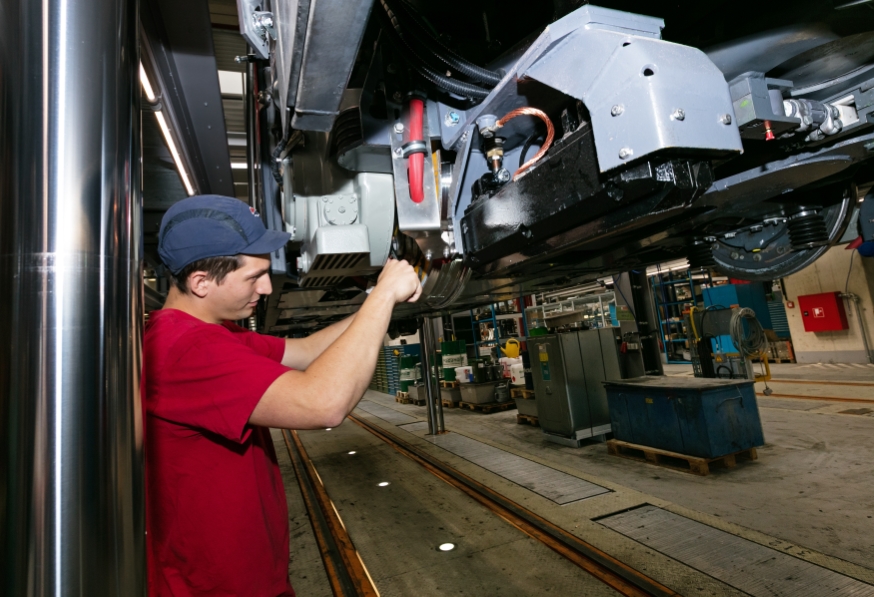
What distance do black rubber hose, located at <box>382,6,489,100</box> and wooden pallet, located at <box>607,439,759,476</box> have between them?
3.85 m

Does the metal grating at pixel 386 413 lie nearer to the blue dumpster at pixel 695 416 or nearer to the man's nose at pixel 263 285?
the blue dumpster at pixel 695 416

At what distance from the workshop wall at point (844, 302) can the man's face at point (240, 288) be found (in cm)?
1076

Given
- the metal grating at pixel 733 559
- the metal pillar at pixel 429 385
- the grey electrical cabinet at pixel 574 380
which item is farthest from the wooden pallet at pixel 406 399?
the metal grating at pixel 733 559

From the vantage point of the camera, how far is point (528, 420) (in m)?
6.71

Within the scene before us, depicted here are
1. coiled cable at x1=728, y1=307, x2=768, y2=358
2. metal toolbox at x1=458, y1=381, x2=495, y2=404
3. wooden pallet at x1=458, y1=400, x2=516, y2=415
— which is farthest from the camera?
metal toolbox at x1=458, y1=381, x2=495, y2=404

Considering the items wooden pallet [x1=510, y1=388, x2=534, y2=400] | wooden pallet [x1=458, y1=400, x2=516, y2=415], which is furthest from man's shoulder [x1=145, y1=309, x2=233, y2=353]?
wooden pallet [x1=458, y1=400, x2=516, y2=415]

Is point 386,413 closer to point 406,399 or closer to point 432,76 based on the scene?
point 406,399

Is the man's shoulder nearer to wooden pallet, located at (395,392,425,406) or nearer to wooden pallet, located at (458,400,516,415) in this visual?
wooden pallet, located at (458,400,516,415)

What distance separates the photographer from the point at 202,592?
1.09 m

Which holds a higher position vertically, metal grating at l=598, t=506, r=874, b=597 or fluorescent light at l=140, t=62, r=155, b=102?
fluorescent light at l=140, t=62, r=155, b=102

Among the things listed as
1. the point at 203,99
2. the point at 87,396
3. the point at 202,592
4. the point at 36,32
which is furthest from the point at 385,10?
the point at 203,99

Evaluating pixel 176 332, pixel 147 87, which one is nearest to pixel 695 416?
pixel 176 332

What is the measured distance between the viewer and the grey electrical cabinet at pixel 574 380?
5.33 meters

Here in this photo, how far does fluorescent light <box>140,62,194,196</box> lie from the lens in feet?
8.56
